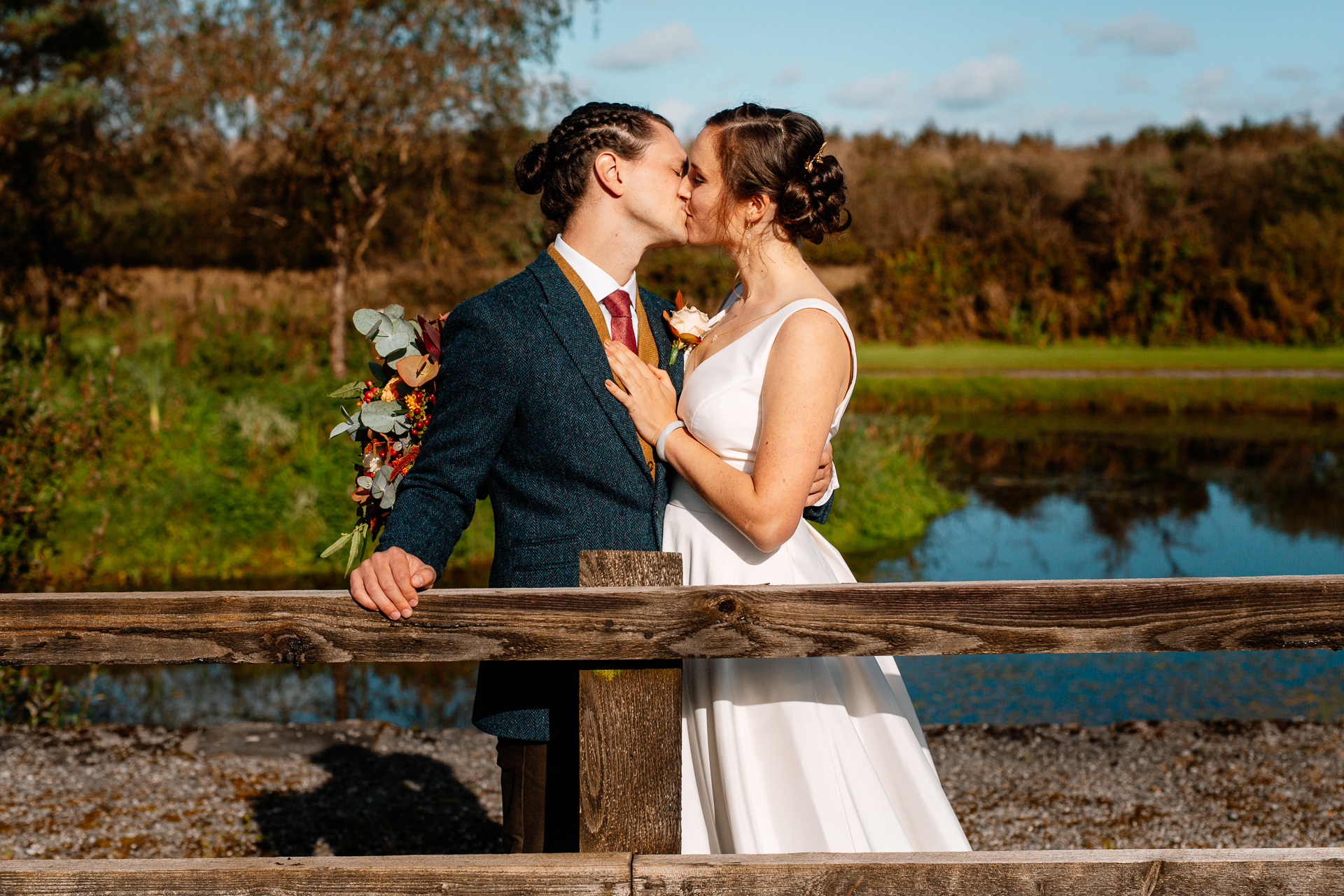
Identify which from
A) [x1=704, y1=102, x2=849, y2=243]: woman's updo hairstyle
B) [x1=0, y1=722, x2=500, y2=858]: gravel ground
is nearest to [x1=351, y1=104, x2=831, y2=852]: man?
[x1=704, y1=102, x2=849, y2=243]: woman's updo hairstyle

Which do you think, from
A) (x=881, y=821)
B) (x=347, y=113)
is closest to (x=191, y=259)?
(x=347, y=113)

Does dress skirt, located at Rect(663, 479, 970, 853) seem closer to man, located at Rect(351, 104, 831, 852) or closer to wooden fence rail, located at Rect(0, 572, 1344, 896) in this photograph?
man, located at Rect(351, 104, 831, 852)

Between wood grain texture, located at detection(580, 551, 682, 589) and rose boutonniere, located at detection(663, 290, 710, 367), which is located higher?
rose boutonniere, located at detection(663, 290, 710, 367)

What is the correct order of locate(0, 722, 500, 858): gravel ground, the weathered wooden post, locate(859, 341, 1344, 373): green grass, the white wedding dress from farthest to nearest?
locate(859, 341, 1344, 373): green grass < locate(0, 722, 500, 858): gravel ground < the white wedding dress < the weathered wooden post

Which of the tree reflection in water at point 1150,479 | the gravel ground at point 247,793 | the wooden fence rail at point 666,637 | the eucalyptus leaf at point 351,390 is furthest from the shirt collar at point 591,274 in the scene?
the tree reflection in water at point 1150,479

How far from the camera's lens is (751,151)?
251 cm

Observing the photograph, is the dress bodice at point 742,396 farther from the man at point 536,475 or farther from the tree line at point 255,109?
the tree line at point 255,109

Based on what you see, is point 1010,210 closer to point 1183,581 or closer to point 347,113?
point 347,113

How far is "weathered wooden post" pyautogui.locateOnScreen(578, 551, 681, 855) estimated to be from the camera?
6.31ft

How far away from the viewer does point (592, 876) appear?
1847mm

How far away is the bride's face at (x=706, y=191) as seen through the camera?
2.56 meters

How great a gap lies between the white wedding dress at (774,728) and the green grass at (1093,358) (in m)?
19.2

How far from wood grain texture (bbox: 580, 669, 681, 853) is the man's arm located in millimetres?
422

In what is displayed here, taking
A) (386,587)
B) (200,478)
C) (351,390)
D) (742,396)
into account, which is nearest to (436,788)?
(351,390)
